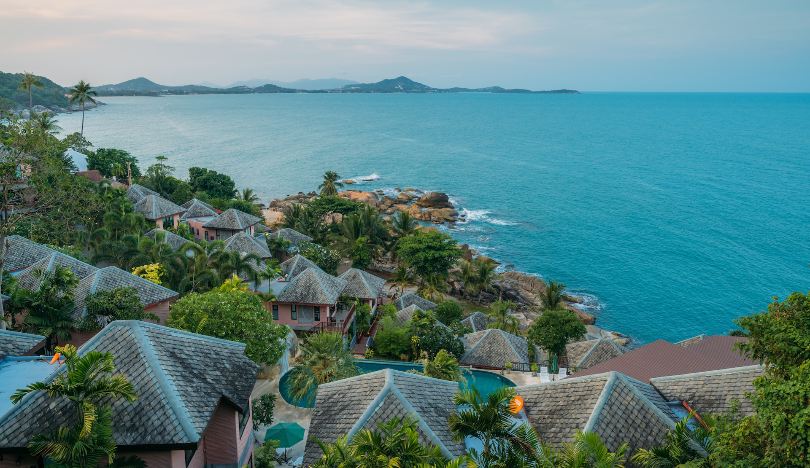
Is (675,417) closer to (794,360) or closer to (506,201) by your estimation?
(794,360)

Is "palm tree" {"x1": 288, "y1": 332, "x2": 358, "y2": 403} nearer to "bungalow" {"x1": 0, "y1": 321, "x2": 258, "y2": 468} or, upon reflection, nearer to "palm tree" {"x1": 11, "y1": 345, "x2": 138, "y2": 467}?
"bungalow" {"x1": 0, "y1": 321, "x2": 258, "y2": 468}

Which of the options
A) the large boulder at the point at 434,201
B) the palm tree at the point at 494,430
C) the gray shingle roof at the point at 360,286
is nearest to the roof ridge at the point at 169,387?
the palm tree at the point at 494,430

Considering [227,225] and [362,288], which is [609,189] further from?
[362,288]

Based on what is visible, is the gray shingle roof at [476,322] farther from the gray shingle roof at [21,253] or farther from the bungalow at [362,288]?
the gray shingle roof at [21,253]

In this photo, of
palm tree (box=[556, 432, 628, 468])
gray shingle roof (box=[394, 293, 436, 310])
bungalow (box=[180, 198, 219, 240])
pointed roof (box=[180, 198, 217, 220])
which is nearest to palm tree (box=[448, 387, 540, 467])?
palm tree (box=[556, 432, 628, 468])

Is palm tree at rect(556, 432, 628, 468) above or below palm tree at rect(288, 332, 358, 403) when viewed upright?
above
